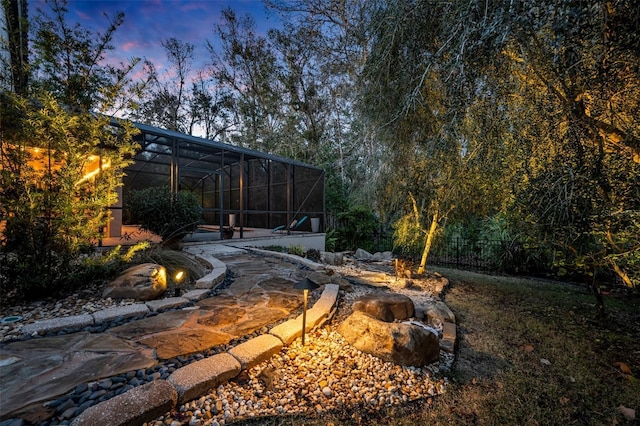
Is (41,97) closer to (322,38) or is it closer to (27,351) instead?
(27,351)

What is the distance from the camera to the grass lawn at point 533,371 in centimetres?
164

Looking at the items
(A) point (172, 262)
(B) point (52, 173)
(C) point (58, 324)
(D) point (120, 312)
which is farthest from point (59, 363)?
(A) point (172, 262)

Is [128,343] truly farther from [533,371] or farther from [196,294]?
[533,371]

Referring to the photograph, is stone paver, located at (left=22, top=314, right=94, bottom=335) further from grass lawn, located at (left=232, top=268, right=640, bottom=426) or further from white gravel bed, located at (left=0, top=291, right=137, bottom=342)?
grass lawn, located at (left=232, top=268, right=640, bottom=426)

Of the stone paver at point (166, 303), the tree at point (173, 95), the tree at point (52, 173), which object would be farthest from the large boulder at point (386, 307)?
the tree at point (173, 95)

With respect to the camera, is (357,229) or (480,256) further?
(357,229)

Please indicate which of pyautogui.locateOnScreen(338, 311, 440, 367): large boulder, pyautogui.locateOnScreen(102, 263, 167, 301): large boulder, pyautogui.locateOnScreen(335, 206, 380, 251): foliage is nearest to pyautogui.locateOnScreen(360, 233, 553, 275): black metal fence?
pyautogui.locateOnScreen(335, 206, 380, 251): foliage

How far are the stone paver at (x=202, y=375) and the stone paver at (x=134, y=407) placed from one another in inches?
2.2

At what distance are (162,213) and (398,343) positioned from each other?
15.3 ft

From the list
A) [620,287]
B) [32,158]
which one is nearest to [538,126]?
[32,158]

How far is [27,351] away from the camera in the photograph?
1.79 meters

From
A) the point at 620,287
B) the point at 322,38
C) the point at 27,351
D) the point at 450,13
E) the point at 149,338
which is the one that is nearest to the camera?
the point at 27,351

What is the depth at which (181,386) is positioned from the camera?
1522 millimetres

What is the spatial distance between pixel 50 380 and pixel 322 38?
10.6 metres
